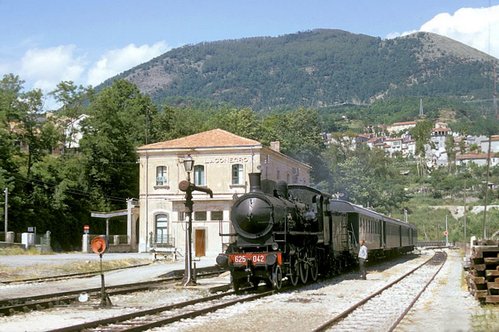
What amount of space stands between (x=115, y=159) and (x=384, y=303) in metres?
53.9

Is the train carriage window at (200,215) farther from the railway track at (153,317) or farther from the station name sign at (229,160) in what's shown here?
the railway track at (153,317)

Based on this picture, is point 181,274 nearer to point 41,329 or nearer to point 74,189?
point 41,329

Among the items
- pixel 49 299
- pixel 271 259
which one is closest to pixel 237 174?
pixel 271 259

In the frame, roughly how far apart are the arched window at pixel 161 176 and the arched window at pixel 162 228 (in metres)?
2.59

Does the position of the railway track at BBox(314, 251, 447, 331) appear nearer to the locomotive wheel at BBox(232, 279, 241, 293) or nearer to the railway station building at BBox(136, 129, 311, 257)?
the locomotive wheel at BBox(232, 279, 241, 293)

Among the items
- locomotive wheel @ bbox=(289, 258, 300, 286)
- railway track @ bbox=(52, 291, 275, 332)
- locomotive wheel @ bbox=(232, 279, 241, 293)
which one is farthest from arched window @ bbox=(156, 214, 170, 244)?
railway track @ bbox=(52, 291, 275, 332)

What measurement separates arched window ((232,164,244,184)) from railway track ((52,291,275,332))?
35338mm

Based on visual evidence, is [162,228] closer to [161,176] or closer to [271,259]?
[161,176]

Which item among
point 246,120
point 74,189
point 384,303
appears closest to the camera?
point 384,303

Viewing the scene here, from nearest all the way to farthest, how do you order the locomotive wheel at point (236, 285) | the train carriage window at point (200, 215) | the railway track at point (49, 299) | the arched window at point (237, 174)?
the railway track at point (49, 299) → the locomotive wheel at point (236, 285) → the train carriage window at point (200, 215) → the arched window at point (237, 174)

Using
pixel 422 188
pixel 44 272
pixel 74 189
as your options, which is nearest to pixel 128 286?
pixel 44 272

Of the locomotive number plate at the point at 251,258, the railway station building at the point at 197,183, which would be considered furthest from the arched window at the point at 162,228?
the locomotive number plate at the point at 251,258

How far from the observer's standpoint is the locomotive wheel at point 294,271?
71.1 feet

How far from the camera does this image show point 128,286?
22812mm
